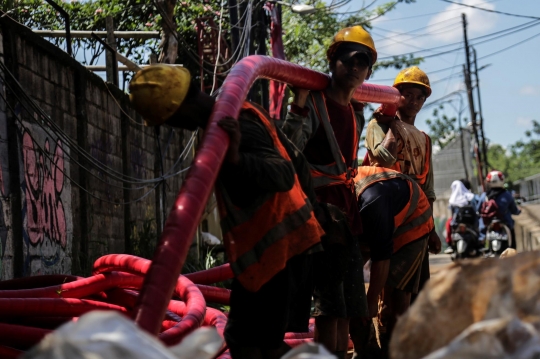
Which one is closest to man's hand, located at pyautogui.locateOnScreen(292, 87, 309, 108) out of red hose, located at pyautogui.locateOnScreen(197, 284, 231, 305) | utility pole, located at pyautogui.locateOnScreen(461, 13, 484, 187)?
red hose, located at pyautogui.locateOnScreen(197, 284, 231, 305)

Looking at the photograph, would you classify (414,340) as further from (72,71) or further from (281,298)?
(72,71)

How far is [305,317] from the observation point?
4.31m

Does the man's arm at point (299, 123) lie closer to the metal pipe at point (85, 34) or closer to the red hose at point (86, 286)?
the red hose at point (86, 286)

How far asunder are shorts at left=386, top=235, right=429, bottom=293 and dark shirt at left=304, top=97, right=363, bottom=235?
1.04m

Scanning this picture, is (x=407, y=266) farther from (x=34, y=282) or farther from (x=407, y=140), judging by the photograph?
(x=34, y=282)

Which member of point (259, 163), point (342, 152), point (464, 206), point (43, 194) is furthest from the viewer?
point (464, 206)

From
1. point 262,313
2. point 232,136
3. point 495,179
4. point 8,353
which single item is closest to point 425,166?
point 262,313

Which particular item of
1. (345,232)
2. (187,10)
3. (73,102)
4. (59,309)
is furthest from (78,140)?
(187,10)

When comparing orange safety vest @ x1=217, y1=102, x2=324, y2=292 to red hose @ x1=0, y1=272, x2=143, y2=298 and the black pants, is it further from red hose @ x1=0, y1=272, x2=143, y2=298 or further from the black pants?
red hose @ x1=0, y1=272, x2=143, y2=298

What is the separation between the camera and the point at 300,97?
17.0ft

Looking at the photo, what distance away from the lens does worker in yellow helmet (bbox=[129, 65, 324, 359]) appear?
363 cm

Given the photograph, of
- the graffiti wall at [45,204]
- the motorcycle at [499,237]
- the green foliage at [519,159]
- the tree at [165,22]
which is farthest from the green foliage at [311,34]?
the green foliage at [519,159]

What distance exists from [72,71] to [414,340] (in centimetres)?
872

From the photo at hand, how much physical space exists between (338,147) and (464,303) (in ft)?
9.15
